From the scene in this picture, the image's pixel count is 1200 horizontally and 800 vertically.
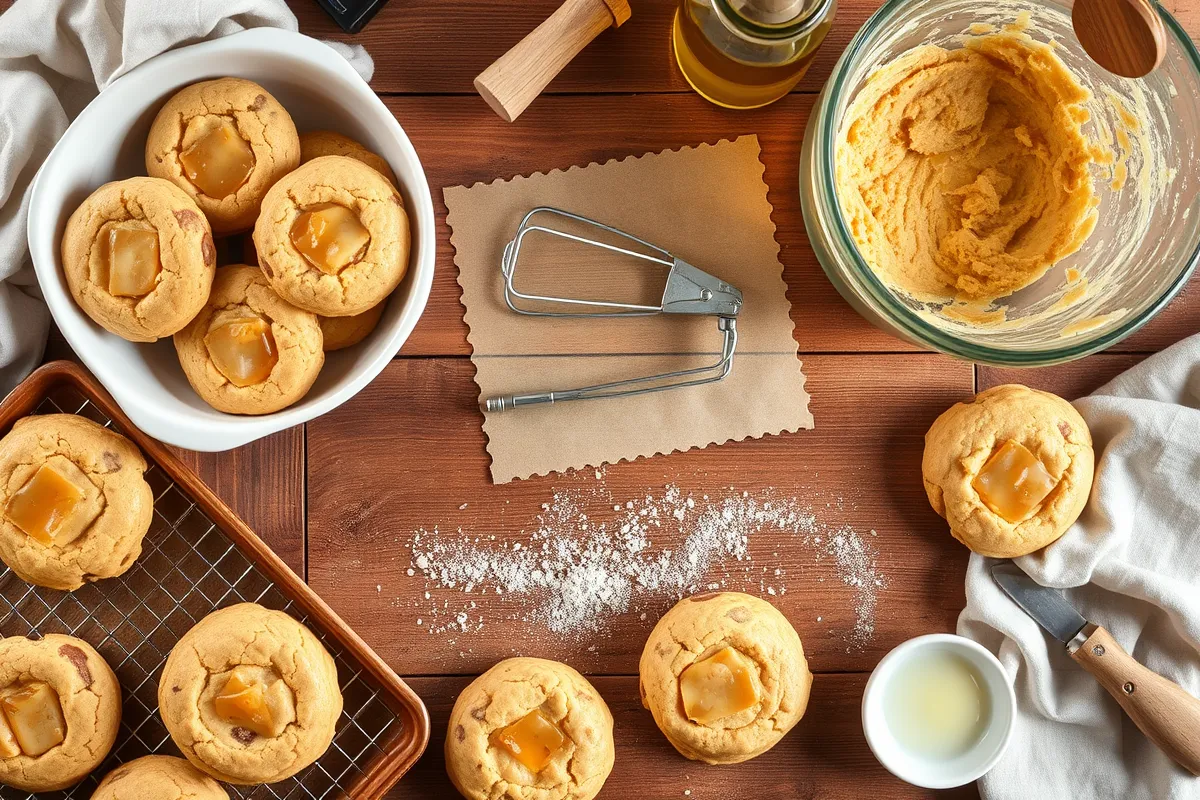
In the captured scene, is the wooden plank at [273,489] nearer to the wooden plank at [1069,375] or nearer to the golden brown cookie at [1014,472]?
the golden brown cookie at [1014,472]

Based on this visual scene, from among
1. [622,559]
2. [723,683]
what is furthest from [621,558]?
[723,683]

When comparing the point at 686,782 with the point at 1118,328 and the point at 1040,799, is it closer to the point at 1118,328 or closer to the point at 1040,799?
the point at 1040,799

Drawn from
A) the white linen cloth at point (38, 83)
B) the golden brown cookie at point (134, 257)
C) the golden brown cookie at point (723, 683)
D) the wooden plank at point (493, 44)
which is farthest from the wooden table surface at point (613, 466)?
the golden brown cookie at point (134, 257)

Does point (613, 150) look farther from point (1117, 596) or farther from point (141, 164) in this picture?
point (1117, 596)

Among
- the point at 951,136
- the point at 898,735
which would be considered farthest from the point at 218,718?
the point at 951,136

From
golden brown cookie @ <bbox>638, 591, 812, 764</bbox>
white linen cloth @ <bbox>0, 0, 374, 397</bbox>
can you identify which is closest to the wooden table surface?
golden brown cookie @ <bbox>638, 591, 812, 764</bbox>

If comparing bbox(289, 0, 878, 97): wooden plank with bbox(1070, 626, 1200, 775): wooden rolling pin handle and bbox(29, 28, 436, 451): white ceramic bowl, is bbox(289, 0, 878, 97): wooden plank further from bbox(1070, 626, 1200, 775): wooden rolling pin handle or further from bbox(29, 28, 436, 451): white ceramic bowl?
bbox(1070, 626, 1200, 775): wooden rolling pin handle
